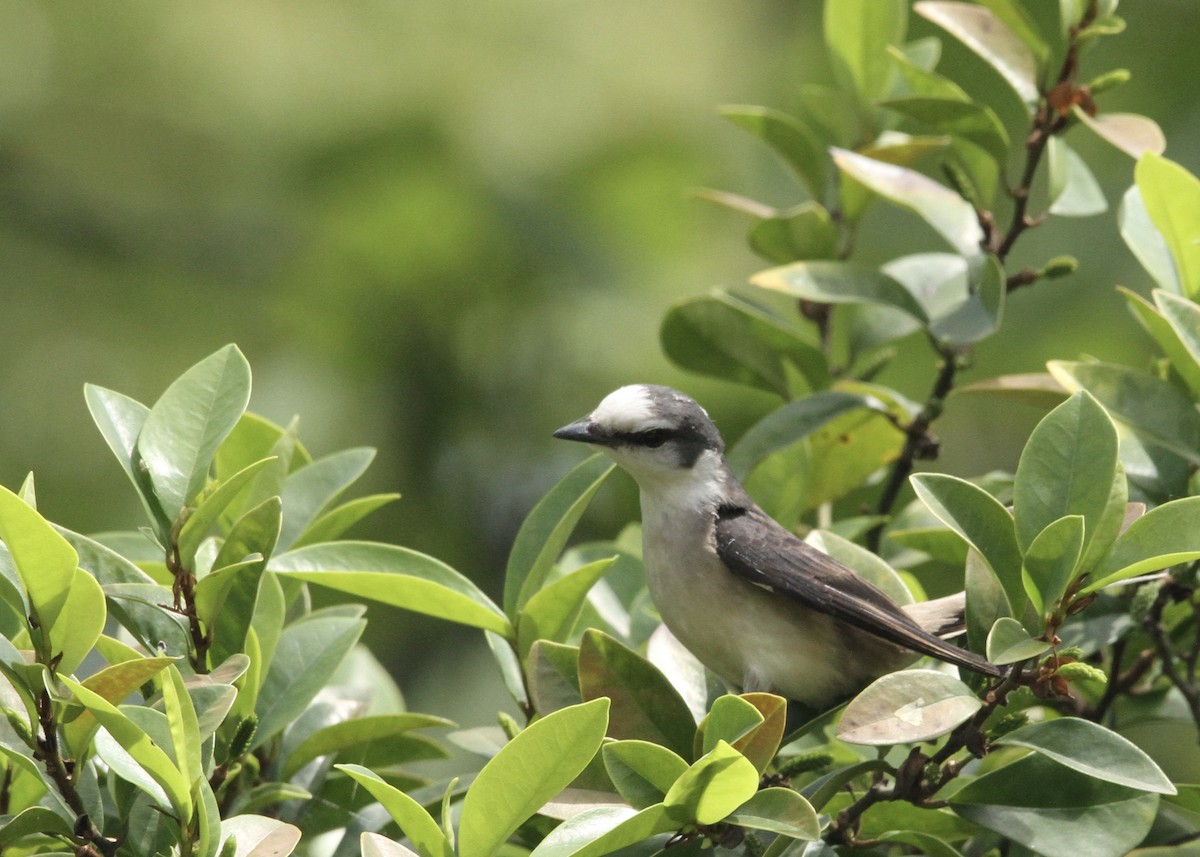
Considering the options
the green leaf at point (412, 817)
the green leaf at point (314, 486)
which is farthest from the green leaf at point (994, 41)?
the green leaf at point (412, 817)

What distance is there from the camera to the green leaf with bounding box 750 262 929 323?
2980mm

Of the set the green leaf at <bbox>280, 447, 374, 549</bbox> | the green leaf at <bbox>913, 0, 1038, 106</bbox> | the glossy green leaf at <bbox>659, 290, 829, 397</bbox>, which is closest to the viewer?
the green leaf at <bbox>280, 447, 374, 549</bbox>

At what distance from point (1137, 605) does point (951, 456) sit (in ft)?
17.4

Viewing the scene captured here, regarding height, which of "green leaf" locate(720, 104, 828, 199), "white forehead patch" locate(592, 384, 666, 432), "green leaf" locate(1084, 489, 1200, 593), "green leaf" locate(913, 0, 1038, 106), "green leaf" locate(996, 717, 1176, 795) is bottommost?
"green leaf" locate(996, 717, 1176, 795)

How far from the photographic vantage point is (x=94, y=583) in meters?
1.81

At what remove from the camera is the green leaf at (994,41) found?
9.73 ft

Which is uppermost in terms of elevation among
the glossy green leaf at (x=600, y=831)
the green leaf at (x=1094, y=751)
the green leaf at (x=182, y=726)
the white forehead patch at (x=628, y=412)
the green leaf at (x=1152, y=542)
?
the green leaf at (x=1152, y=542)

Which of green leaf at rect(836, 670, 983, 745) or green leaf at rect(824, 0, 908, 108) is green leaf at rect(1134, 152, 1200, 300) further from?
green leaf at rect(836, 670, 983, 745)

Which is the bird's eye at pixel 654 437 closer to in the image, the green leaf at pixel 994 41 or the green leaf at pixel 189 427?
the green leaf at pixel 994 41

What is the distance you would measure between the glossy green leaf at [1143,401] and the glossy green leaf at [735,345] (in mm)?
763

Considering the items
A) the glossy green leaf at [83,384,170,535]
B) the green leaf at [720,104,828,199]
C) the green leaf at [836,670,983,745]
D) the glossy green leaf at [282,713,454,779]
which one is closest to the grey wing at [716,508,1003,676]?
the green leaf at [836,670,983,745]

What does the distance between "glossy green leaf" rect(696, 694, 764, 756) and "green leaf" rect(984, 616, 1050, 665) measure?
1.18 ft

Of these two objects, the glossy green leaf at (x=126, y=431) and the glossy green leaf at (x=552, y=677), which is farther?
the glossy green leaf at (x=552, y=677)

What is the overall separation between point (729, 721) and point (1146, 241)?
156 cm
